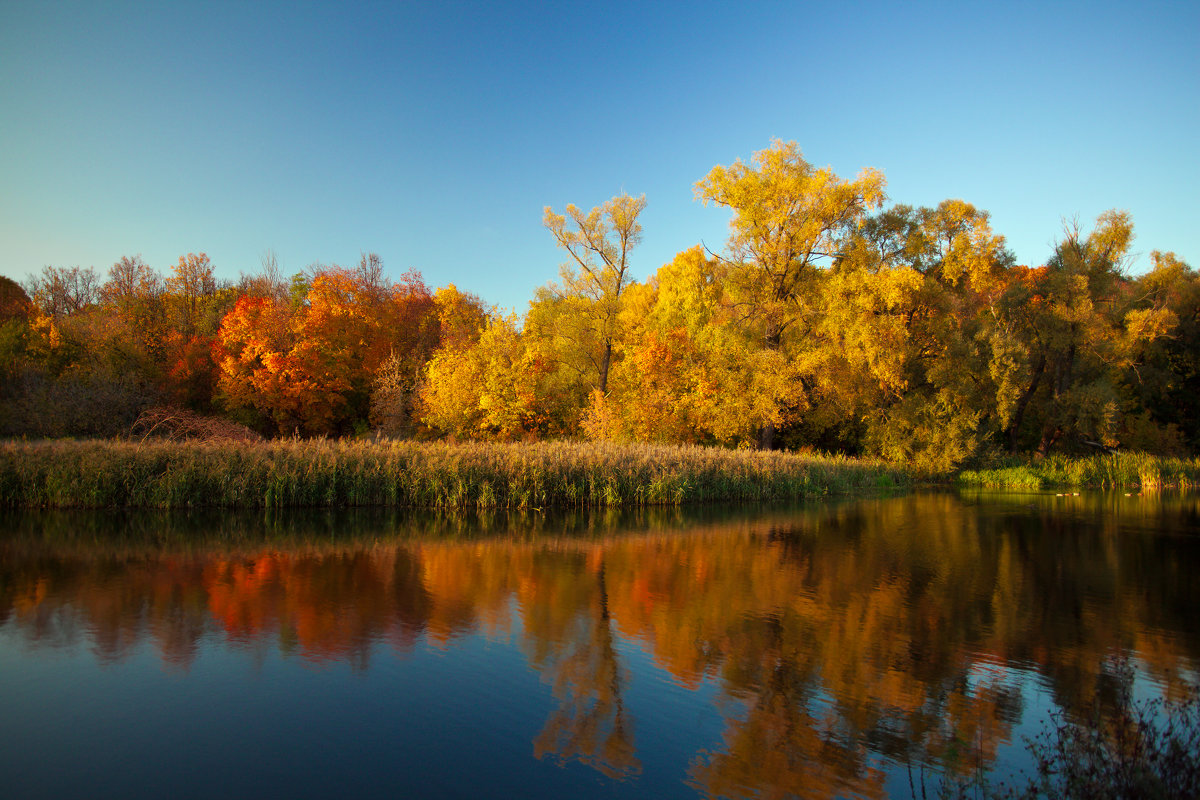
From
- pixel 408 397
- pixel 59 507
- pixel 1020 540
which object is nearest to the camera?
pixel 1020 540

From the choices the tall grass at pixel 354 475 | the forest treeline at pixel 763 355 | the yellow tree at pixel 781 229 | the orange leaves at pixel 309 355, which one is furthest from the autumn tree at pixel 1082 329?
the orange leaves at pixel 309 355

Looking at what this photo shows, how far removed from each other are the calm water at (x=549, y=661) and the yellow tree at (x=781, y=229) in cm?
2002

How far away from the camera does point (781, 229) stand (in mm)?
31703

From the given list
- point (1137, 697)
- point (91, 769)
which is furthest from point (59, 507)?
point (1137, 697)

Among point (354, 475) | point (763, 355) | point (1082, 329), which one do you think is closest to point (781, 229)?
point (763, 355)

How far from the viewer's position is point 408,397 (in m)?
37.1

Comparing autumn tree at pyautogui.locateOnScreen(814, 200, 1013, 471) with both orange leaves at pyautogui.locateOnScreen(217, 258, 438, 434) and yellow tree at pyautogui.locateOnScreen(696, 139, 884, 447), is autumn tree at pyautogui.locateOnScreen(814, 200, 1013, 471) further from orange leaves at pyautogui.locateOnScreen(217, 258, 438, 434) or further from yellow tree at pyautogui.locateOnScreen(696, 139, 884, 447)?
orange leaves at pyautogui.locateOnScreen(217, 258, 438, 434)

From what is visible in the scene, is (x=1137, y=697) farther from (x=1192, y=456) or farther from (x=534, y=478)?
(x=1192, y=456)

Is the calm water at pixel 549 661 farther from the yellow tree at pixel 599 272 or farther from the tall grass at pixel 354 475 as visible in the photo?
the yellow tree at pixel 599 272

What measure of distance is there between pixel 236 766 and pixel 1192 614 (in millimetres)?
11905

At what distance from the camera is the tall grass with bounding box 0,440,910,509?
17.4m

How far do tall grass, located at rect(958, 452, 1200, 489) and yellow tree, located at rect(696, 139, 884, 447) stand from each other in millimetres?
10393

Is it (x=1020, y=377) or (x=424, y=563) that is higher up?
(x=1020, y=377)

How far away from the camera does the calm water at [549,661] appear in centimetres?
498
